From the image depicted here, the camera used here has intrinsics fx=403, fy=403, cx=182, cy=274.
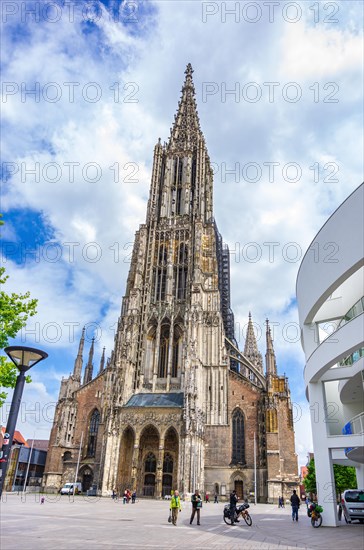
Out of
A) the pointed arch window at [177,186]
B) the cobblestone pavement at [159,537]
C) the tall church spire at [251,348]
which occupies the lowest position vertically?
the cobblestone pavement at [159,537]

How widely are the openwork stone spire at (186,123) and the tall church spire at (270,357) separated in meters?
31.3

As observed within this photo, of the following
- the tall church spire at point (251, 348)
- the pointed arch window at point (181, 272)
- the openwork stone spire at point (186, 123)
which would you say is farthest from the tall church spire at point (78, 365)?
the tall church spire at point (251, 348)

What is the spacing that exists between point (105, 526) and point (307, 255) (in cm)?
1423

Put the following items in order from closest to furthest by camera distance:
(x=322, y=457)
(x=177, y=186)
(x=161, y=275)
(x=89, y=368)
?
(x=322, y=457) < (x=161, y=275) < (x=89, y=368) < (x=177, y=186)

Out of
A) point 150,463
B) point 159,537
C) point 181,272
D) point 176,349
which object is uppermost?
point 181,272

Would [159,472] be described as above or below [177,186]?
below

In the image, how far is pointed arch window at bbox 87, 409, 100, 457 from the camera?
45.4 metres

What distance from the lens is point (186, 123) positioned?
67.6 metres

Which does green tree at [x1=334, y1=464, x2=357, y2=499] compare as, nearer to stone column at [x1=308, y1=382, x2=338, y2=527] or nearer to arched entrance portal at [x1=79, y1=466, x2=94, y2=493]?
arched entrance portal at [x1=79, y1=466, x2=94, y2=493]

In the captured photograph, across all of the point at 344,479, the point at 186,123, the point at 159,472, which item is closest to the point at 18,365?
the point at 159,472

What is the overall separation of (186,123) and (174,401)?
46748 mm

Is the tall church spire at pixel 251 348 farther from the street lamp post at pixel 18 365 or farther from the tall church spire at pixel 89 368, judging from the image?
the street lamp post at pixel 18 365

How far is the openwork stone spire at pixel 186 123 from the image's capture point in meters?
63.6

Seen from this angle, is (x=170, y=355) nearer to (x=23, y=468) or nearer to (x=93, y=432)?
(x=93, y=432)
